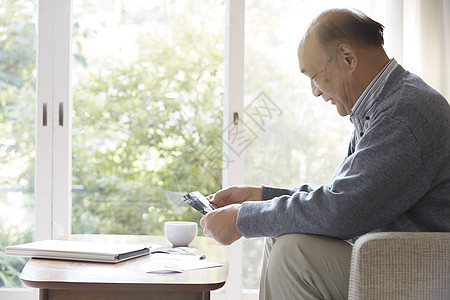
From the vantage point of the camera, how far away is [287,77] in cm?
307

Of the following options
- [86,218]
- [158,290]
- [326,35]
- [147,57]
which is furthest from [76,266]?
[147,57]

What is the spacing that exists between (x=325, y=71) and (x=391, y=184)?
0.50 m

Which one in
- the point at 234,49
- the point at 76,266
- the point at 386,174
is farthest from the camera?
the point at 234,49

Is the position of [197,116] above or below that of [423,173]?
above

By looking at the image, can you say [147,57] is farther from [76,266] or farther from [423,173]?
[423,173]

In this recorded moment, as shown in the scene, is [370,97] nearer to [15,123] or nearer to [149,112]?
[149,112]

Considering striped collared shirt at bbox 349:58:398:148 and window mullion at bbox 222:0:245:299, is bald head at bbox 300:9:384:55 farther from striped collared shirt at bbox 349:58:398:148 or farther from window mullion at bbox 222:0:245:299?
window mullion at bbox 222:0:245:299

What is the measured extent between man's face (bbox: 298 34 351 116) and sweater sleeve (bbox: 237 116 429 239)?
1.04ft

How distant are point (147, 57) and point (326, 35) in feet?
5.04

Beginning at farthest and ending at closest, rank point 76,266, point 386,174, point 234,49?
point 234,49
point 76,266
point 386,174

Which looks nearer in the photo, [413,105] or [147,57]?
[413,105]

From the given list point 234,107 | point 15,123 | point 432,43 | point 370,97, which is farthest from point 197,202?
point 432,43

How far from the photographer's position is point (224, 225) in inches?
61.8

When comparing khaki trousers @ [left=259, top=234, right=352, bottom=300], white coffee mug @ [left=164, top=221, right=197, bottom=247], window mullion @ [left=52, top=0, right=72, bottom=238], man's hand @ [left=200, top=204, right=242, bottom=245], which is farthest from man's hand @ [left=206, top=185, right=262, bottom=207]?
window mullion @ [left=52, top=0, right=72, bottom=238]
